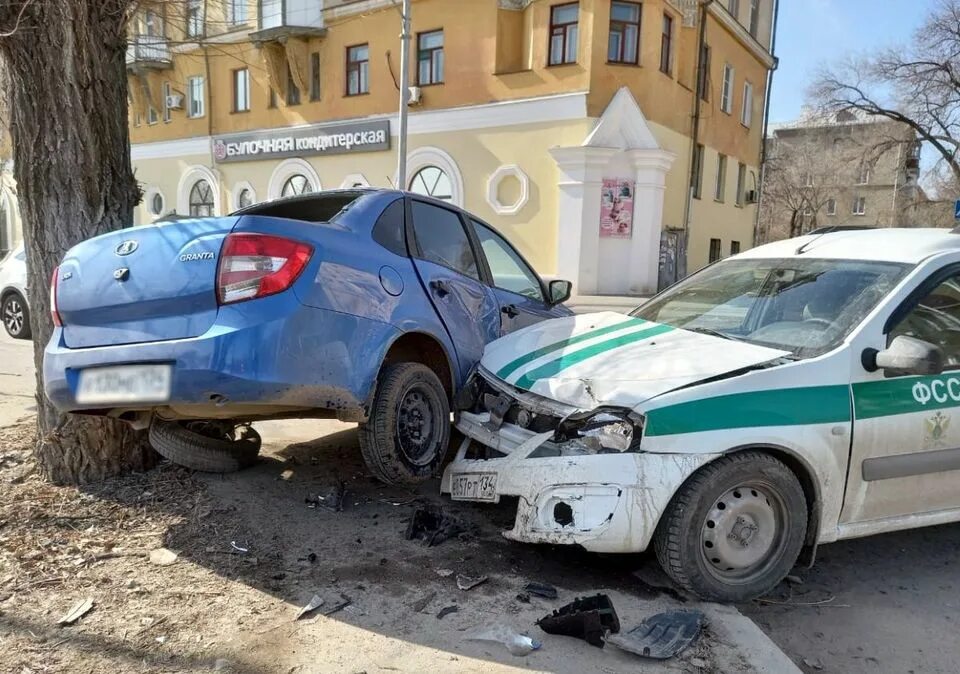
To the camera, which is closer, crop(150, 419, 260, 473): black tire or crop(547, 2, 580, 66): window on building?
crop(150, 419, 260, 473): black tire

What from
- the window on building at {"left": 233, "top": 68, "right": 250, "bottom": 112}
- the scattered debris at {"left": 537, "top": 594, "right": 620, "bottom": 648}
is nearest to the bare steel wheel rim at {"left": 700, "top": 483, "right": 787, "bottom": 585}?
the scattered debris at {"left": 537, "top": 594, "right": 620, "bottom": 648}

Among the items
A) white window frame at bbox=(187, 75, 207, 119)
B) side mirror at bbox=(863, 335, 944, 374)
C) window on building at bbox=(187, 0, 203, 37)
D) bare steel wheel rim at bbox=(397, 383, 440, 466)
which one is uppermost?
white window frame at bbox=(187, 75, 207, 119)

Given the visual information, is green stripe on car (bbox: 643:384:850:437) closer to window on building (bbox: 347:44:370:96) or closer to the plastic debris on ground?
the plastic debris on ground

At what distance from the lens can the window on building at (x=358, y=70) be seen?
21797 mm

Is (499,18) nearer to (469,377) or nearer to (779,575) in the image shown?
(469,377)

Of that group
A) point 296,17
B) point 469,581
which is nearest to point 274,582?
point 469,581

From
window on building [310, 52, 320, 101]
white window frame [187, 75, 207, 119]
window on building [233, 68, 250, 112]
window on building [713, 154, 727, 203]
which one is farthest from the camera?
white window frame [187, 75, 207, 119]

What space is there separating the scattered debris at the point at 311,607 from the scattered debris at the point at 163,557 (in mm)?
782

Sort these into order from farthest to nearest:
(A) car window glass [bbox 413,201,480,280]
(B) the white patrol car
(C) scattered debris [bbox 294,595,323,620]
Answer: (A) car window glass [bbox 413,201,480,280] < (B) the white patrol car < (C) scattered debris [bbox 294,595,323,620]

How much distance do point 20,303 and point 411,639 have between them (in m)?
10.1

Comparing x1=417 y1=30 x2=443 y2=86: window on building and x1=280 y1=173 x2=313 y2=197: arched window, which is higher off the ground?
x1=417 y1=30 x2=443 y2=86: window on building

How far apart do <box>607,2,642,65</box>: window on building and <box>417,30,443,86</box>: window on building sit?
194 inches

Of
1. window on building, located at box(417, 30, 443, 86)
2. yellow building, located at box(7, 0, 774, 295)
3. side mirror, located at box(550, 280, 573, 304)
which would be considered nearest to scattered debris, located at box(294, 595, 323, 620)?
side mirror, located at box(550, 280, 573, 304)

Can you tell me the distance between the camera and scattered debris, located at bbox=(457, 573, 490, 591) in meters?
3.09
